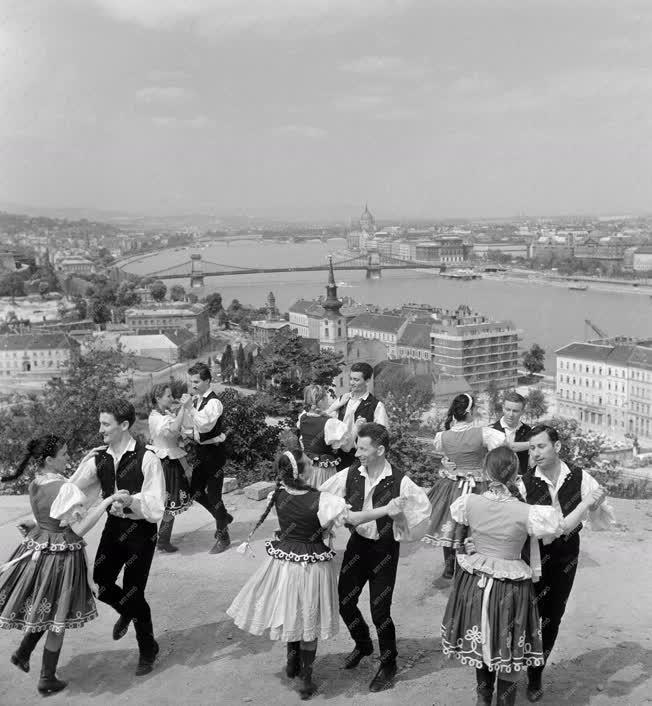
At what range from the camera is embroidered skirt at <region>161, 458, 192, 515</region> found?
3557 mm

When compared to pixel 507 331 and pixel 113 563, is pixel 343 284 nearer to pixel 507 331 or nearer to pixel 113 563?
pixel 507 331

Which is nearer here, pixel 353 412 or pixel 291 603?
pixel 291 603

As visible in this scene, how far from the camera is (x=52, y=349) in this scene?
108 feet

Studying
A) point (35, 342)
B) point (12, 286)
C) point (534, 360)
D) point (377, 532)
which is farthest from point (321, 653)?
point (12, 286)

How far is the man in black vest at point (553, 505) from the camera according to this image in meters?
2.47

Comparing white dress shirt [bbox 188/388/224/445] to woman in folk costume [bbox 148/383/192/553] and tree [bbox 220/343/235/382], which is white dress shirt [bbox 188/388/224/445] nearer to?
woman in folk costume [bbox 148/383/192/553]

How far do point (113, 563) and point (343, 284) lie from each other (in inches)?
2545

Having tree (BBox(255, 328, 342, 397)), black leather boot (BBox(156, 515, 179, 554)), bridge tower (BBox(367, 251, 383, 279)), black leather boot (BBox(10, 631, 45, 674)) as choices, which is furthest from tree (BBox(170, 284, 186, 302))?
black leather boot (BBox(10, 631, 45, 674))

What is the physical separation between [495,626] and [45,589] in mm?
1195

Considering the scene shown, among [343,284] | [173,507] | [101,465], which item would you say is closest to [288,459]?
[101,465]

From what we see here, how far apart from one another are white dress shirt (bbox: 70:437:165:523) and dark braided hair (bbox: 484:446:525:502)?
3.12ft

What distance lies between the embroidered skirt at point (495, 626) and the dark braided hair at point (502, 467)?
0.24 meters

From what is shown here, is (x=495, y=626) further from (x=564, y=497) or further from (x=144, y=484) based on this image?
(x=144, y=484)

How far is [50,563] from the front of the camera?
8.14ft
